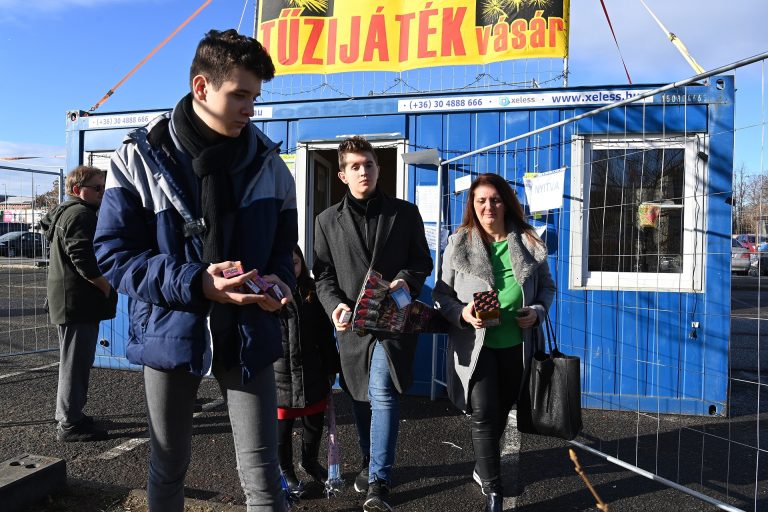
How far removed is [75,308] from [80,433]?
3.17 ft

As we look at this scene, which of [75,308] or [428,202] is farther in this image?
[428,202]

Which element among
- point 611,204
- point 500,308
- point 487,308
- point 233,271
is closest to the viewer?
point 233,271

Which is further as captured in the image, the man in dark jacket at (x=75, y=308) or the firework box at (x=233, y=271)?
the man in dark jacket at (x=75, y=308)

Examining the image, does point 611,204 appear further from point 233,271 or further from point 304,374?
point 233,271

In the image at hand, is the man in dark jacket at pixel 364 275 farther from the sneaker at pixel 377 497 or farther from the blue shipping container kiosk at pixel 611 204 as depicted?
the blue shipping container kiosk at pixel 611 204

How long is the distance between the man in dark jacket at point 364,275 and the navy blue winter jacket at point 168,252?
117cm

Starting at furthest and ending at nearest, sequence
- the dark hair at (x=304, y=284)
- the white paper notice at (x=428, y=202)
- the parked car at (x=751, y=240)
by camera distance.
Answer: the white paper notice at (x=428, y=202), the dark hair at (x=304, y=284), the parked car at (x=751, y=240)

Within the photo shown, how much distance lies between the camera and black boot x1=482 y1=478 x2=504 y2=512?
10.2 feet

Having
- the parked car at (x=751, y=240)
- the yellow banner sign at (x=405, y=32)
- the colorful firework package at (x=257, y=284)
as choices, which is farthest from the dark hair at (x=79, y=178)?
the parked car at (x=751, y=240)

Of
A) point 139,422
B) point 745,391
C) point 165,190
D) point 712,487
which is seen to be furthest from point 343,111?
A: point 745,391

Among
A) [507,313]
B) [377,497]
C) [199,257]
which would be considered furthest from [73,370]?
[507,313]

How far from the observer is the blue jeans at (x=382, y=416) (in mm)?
3205

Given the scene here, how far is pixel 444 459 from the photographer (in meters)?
4.05

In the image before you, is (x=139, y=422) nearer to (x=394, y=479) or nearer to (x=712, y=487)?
(x=394, y=479)
